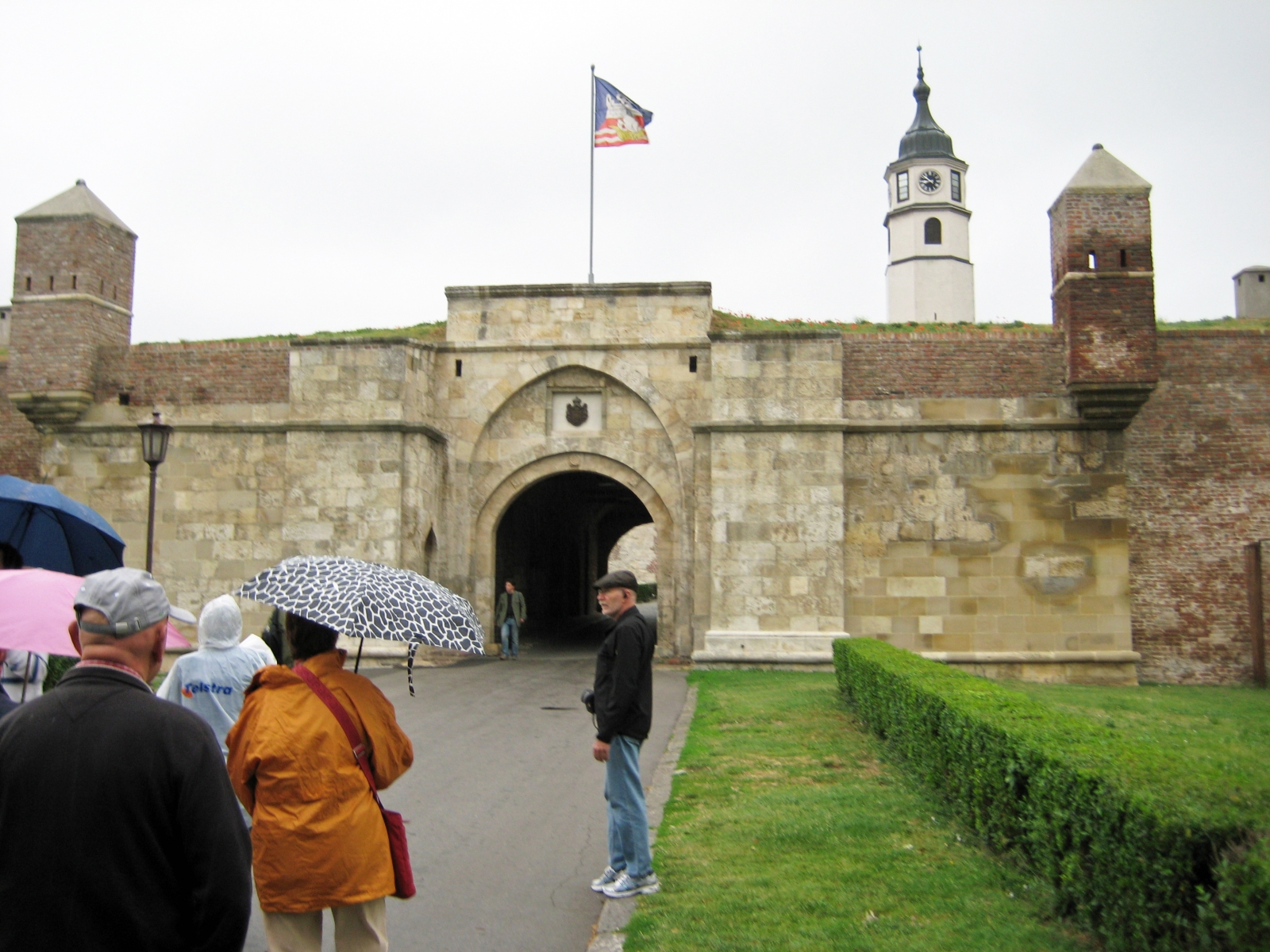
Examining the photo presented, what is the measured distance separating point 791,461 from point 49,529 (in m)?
11.7

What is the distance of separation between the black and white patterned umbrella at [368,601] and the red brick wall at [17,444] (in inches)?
649

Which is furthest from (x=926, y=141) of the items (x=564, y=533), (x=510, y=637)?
(x=510, y=637)

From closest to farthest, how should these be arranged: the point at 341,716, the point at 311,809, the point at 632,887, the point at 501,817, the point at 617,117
A: 1. the point at 311,809
2. the point at 341,716
3. the point at 632,887
4. the point at 501,817
5. the point at 617,117

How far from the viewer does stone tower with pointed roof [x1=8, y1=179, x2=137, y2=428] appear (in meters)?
17.3

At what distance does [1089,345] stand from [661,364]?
641cm

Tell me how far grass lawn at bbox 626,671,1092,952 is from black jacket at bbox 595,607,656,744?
85cm

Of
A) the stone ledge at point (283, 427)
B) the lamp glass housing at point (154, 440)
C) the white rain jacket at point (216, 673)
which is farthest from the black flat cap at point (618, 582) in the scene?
the stone ledge at point (283, 427)

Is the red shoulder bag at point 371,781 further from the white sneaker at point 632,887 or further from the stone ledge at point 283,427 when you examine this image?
the stone ledge at point 283,427

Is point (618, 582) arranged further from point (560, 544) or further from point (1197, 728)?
point (560, 544)

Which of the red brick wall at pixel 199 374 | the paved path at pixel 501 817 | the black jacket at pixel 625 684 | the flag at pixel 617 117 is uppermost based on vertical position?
the flag at pixel 617 117

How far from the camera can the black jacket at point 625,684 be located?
18.4 feet

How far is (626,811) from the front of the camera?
219 inches

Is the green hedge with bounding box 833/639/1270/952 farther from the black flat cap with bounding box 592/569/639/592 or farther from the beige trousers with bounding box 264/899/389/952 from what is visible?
the beige trousers with bounding box 264/899/389/952

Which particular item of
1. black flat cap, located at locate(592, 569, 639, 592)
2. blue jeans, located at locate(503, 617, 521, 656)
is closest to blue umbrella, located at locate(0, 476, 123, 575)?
black flat cap, located at locate(592, 569, 639, 592)
